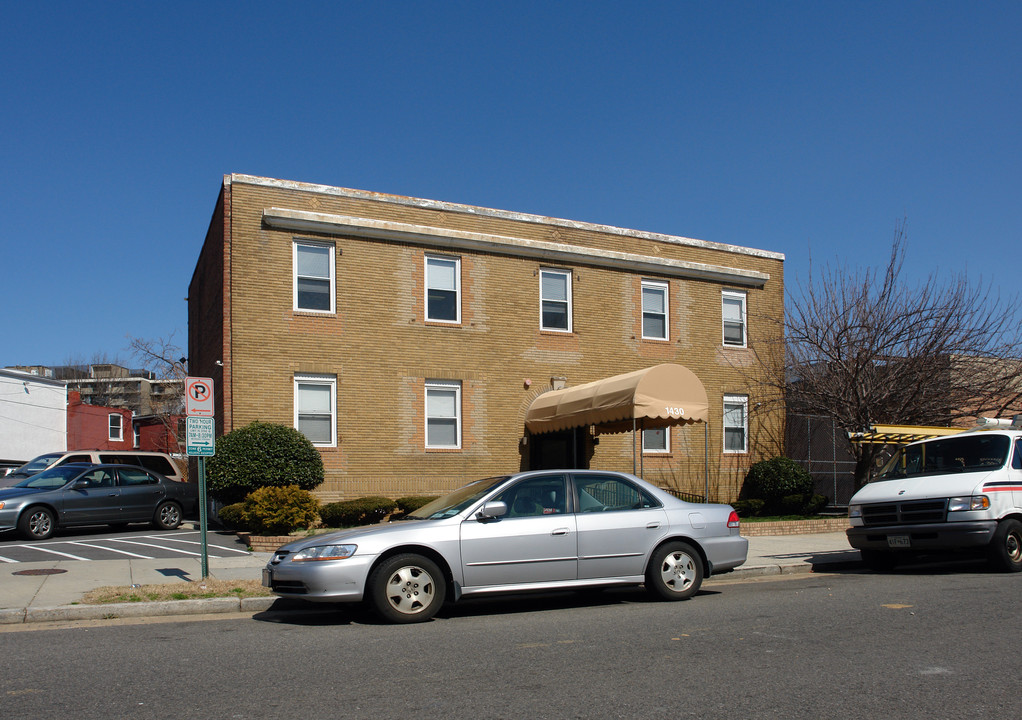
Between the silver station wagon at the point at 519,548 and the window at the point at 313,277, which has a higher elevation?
the window at the point at 313,277

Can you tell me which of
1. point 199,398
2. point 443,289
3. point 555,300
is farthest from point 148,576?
point 555,300

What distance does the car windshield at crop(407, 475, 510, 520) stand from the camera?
9.12 m

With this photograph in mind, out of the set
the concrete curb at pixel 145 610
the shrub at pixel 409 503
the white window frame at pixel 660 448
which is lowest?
the concrete curb at pixel 145 610

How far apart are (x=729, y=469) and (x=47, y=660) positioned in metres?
18.2

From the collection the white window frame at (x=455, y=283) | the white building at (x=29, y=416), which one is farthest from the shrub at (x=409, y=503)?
the white building at (x=29, y=416)

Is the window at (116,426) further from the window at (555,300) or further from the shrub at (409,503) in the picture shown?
the shrub at (409,503)

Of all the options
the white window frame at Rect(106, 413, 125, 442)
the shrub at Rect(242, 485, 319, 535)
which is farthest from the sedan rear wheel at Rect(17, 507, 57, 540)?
the white window frame at Rect(106, 413, 125, 442)

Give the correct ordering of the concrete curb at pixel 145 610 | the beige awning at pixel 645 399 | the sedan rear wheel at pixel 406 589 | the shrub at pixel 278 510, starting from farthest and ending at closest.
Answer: the beige awning at pixel 645 399
the shrub at pixel 278 510
the concrete curb at pixel 145 610
the sedan rear wheel at pixel 406 589

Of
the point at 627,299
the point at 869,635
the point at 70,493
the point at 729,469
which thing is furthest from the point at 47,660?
the point at 729,469

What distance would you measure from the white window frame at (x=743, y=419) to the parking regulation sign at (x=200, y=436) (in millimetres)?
15297

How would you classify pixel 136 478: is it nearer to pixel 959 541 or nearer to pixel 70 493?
pixel 70 493

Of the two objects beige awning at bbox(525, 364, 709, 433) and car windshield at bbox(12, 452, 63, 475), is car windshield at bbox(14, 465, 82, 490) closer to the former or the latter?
car windshield at bbox(12, 452, 63, 475)

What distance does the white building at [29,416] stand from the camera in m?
40.4

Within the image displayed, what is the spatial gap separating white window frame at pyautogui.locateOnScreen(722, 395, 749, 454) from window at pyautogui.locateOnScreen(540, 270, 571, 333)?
5.11 metres
